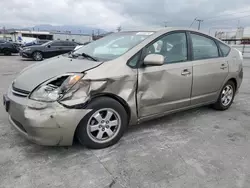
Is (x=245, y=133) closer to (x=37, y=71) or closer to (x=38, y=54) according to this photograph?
(x=37, y=71)

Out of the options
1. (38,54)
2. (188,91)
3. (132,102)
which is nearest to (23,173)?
(132,102)

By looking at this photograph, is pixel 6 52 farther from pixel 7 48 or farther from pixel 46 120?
pixel 46 120

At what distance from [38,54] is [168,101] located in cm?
1326

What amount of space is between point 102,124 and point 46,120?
67cm

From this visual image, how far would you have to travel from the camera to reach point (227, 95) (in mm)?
4395

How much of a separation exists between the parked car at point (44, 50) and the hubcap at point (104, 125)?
13.4m

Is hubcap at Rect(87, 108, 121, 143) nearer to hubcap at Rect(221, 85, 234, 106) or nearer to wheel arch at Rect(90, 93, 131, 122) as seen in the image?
wheel arch at Rect(90, 93, 131, 122)

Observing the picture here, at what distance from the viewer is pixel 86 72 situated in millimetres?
2553

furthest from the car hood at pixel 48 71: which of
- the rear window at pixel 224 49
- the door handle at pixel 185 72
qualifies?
the rear window at pixel 224 49

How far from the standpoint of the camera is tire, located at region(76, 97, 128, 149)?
8.46 ft

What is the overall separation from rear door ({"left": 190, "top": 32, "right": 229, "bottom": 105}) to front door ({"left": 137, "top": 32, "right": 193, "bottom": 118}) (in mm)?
174

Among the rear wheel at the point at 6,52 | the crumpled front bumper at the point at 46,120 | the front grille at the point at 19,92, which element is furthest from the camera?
the rear wheel at the point at 6,52

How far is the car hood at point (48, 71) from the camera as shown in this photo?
2600 mm

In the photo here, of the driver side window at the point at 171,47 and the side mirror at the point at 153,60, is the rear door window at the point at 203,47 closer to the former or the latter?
the driver side window at the point at 171,47
